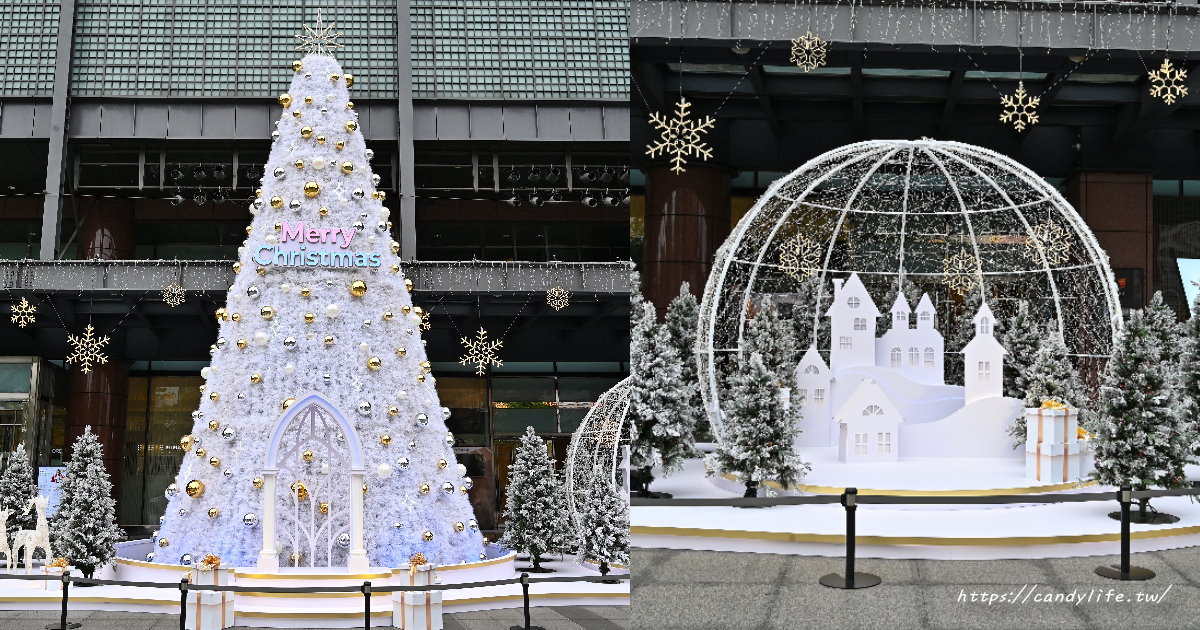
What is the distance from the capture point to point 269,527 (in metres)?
8.48

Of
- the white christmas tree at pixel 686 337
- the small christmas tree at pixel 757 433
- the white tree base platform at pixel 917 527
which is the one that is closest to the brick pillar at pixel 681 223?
the white christmas tree at pixel 686 337

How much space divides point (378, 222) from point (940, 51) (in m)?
4.74

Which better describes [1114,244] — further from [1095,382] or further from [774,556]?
[774,556]

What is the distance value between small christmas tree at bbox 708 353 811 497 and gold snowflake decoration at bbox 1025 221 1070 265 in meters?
2.17

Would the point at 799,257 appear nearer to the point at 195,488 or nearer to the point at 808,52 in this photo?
the point at 808,52

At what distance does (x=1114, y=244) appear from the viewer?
783 cm

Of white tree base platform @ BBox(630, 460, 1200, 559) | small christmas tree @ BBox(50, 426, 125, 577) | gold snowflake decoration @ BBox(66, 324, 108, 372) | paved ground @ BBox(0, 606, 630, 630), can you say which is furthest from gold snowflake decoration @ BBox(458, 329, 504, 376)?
white tree base platform @ BBox(630, 460, 1200, 559)

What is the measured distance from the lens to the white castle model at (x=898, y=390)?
19.7 feet

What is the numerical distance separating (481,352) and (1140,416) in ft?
28.9

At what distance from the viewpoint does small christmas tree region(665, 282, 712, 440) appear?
262 inches

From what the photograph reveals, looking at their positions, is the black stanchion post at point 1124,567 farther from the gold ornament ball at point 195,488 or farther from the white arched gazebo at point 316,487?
the gold ornament ball at point 195,488

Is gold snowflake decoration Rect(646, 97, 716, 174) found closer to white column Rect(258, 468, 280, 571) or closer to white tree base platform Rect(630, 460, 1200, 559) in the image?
white tree base platform Rect(630, 460, 1200, 559)

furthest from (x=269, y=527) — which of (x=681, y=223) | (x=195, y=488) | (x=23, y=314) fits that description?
(x=23, y=314)

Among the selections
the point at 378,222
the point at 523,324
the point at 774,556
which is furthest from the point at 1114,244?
the point at 523,324
